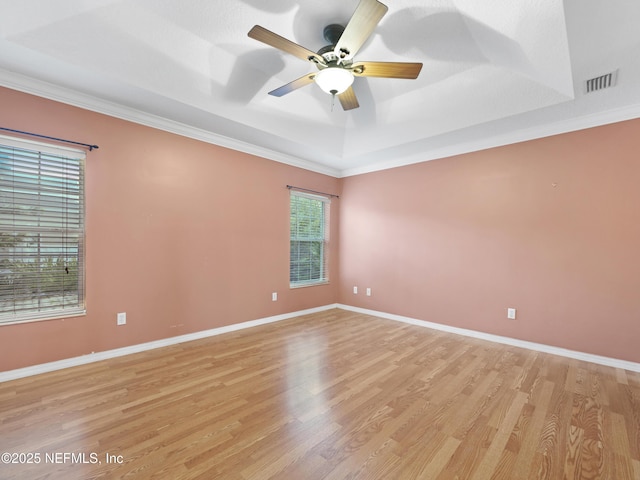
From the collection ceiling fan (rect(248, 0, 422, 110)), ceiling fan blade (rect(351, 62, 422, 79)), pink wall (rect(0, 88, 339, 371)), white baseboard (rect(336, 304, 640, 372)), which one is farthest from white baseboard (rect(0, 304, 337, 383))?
ceiling fan blade (rect(351, 62, 422, 79))

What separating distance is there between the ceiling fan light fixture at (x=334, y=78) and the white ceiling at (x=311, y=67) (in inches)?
19.0

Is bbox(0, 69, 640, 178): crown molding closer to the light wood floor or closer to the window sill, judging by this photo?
the window sill

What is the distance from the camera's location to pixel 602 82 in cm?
→ 243

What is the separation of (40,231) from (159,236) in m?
0.94

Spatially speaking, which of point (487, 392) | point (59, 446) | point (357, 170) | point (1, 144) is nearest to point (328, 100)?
point (357, 170)

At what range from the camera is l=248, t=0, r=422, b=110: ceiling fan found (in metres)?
1.69

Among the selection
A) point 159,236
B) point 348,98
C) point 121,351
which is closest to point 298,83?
point 348,98

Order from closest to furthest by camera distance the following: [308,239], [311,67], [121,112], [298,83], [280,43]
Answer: [280,43]
[298,83]
[311,67]
[121,112]
[308,239]

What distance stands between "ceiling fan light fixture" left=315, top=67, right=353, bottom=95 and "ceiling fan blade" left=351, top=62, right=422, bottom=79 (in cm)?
8

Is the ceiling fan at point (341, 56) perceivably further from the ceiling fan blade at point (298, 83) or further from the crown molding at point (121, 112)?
the crown molding at point (121, 112)

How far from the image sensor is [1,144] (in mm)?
2355

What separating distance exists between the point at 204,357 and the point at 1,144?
2.53 metres

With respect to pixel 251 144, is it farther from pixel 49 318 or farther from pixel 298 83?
pixel 49 318

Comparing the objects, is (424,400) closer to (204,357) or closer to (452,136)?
(204,357)
